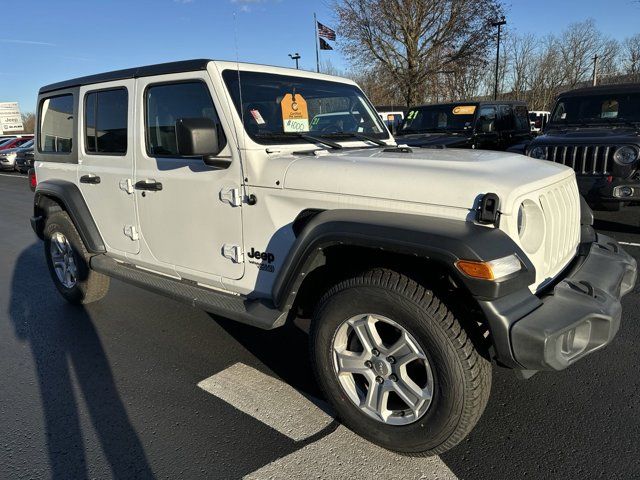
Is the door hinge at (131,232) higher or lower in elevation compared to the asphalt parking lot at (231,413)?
higher

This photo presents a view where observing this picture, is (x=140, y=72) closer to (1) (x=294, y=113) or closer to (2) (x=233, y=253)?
(1) (x=294, y=113)

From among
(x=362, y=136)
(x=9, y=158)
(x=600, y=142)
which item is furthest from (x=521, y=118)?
(x=9, y=158)

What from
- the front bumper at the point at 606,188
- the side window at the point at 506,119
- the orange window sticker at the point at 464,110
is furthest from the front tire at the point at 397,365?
the side window at the point at 506,119

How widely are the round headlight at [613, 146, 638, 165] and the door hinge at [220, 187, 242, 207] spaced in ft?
16.7

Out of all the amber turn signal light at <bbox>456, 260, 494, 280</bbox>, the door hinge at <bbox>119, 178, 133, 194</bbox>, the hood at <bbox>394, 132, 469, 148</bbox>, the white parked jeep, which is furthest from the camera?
the hood at <bbox>394, 132, 469, 148</bbox>

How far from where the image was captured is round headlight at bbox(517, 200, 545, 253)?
2.24m

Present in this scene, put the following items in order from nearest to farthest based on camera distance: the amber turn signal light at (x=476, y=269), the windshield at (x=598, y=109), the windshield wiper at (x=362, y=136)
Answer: the amber turn signal light at (x=476, y=269) → the windshield wiper at (x=362, y=136) → the windshield at (x=598, y=109)

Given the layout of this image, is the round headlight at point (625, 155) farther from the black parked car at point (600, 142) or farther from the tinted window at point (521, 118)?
the tinted window at point (521, 118)

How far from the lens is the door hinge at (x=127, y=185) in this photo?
354 cm

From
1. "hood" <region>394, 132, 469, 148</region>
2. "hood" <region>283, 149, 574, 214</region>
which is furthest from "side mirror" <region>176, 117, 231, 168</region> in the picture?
"hood" <region>394, 132, 469, 148</region>

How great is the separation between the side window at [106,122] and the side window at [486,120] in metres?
7.21

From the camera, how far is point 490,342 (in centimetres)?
222

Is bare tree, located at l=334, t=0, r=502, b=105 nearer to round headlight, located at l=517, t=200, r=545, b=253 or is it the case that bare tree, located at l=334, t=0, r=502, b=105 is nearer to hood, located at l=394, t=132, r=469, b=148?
hood, located at l=394, t=132, r=469, b=148

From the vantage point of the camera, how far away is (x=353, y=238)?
224 centimetres
